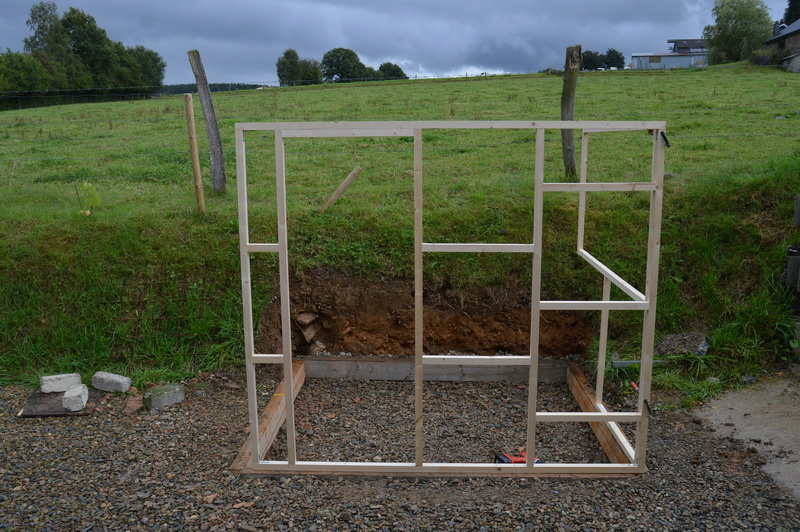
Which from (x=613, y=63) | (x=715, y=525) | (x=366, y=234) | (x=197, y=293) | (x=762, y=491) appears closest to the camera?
(x=715, y=525)

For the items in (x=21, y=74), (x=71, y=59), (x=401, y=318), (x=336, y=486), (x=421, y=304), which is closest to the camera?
(x=421, y=304)

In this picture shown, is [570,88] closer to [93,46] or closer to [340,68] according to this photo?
[340,68]

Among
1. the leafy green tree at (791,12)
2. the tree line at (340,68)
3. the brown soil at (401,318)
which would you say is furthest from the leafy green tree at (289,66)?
the leafy green tree at (791,12)

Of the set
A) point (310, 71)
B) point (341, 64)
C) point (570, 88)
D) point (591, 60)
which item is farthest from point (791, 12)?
point (570, 88)

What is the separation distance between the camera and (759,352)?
18.5ft

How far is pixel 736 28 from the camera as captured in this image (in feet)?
147

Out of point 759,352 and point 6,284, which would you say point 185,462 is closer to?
point 6,284

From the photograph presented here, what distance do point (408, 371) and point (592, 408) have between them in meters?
1.89

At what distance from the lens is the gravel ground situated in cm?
369

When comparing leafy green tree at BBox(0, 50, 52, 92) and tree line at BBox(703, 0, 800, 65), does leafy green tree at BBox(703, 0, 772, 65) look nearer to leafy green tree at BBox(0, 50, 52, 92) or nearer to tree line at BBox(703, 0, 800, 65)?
tree line at BBox(703, 0, 800, 65)

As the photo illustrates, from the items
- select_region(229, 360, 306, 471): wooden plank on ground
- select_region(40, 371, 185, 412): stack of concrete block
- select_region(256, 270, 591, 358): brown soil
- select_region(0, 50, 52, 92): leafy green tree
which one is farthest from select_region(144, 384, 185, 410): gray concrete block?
select_region(0, 50, 52, 92): leafy green tree

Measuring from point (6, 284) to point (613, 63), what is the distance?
67.2 m

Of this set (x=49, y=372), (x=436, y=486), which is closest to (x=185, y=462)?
(x=436, y=486)

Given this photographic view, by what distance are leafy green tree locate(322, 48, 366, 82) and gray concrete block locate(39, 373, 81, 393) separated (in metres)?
46.9
